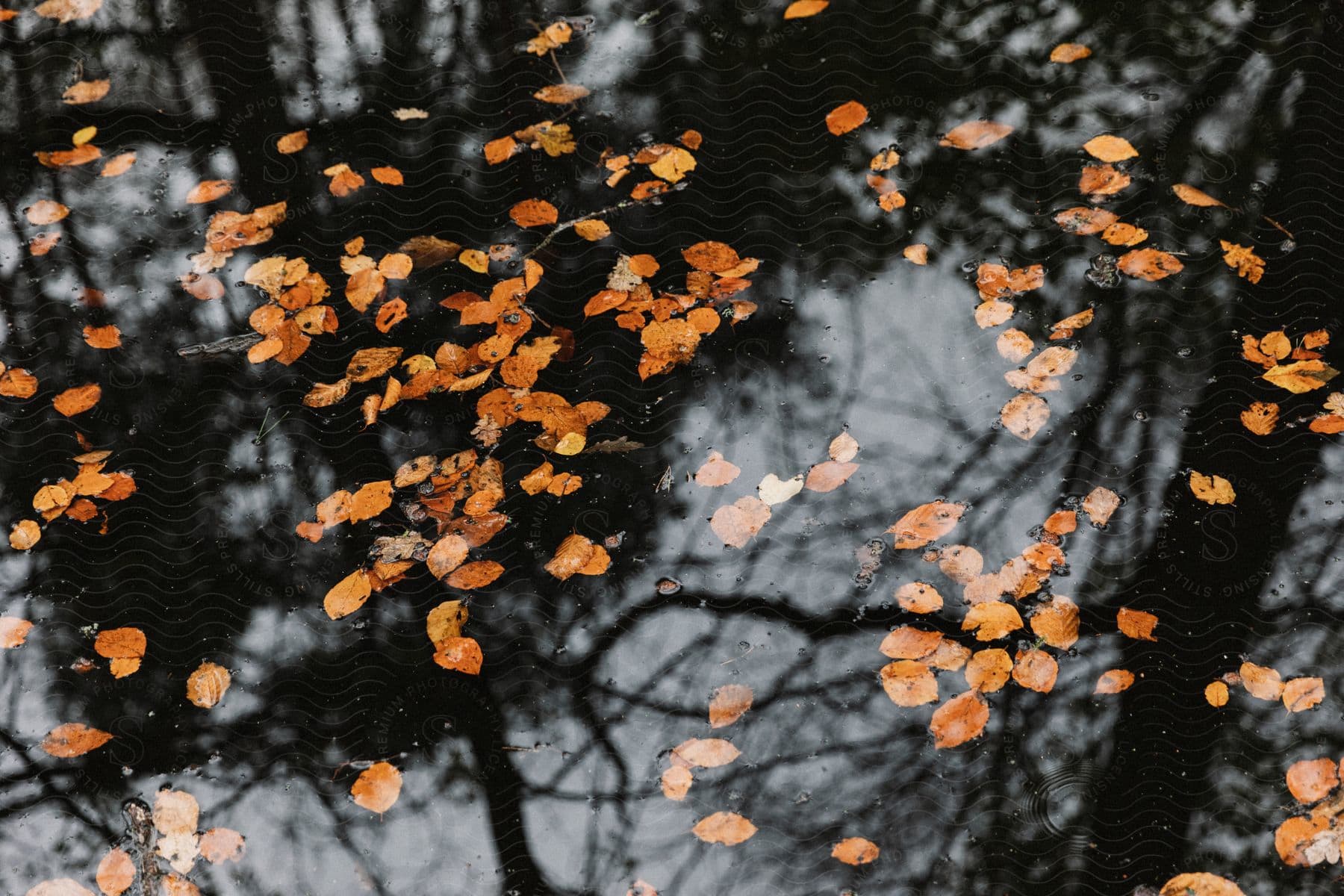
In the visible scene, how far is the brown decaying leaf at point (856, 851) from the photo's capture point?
7.07 ft

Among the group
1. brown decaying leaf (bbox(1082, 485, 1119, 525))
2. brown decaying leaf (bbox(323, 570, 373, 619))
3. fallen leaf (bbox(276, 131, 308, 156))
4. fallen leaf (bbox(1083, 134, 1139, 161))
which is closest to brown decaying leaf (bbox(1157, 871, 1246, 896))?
brown decaying leaf (bbox(1082, 485, 1119, 525))

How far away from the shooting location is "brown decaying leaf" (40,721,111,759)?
243cm

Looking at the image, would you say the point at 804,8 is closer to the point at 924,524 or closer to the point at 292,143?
the point at 292,143

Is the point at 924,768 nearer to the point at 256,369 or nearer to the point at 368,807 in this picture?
the point at 368,807

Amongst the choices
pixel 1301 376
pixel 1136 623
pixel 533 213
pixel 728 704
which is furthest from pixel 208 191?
pixel 1301 376

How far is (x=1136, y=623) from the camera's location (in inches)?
93.9

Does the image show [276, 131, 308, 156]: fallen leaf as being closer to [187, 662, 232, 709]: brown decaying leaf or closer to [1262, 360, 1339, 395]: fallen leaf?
[187, 662, 232, 709]: brown decaying leaf

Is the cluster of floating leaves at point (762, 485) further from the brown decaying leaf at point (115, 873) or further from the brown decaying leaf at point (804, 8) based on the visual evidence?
the brown decaying leaf at point (804, 8)

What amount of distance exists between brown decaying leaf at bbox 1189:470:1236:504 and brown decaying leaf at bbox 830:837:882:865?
1.36 metres

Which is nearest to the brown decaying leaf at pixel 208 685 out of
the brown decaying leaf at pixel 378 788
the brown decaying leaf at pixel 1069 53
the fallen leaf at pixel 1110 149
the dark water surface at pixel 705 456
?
the dark water surface at pixel 705 456

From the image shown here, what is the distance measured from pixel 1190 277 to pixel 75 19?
4787mm

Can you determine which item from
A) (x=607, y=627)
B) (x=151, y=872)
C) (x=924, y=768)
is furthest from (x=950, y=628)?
(x=151, y=872)

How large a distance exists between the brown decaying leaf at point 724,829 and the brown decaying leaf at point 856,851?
0.66ft

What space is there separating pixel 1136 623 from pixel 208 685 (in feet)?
8.21
